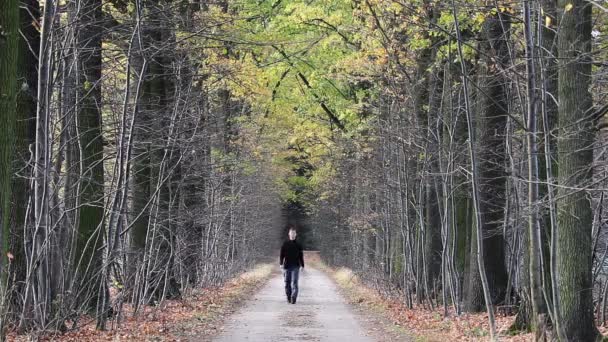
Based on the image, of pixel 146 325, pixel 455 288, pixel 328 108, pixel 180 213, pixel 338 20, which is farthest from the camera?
pixel 328 108

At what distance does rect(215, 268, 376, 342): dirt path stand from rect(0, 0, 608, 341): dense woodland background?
69.5 inches

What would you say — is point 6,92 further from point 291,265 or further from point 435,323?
point 291,265

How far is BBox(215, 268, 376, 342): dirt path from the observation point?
11.9 m

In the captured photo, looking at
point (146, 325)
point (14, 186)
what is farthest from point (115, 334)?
point (14, 186)

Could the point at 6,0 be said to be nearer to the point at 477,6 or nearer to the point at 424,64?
the point at 477,6

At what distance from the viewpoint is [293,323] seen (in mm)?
14180

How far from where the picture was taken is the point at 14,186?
10930mm

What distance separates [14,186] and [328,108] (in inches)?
792

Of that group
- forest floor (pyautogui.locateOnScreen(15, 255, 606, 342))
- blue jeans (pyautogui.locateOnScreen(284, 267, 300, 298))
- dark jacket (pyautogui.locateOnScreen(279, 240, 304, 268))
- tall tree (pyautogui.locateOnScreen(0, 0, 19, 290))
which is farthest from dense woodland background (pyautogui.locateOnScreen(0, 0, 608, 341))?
blue jeans (pyautogui.locateOnScreen(284, 267, 300, 298))

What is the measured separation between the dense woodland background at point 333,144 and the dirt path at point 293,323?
176cm

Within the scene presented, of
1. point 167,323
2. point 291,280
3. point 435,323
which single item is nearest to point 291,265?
point 291,280

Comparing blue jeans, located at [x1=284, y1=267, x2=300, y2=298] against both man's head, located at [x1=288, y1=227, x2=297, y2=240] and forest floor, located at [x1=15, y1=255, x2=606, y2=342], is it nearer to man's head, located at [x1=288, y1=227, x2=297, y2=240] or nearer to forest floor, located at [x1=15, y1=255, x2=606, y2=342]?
forest floor, located at [x1=15, y1=255, x2=606, y2=342]

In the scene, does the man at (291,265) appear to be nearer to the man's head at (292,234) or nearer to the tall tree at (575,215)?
the man's head at (292,234)

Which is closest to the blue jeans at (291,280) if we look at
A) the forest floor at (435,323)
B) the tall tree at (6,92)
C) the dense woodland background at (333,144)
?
the forest floor at (435,323)
